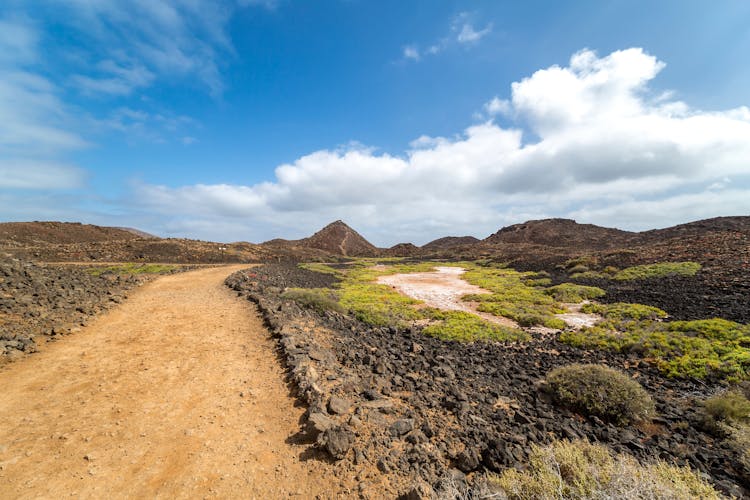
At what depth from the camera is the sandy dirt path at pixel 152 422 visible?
4.03 meters

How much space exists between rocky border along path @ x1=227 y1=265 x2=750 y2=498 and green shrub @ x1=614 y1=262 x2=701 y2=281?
72.9 feet

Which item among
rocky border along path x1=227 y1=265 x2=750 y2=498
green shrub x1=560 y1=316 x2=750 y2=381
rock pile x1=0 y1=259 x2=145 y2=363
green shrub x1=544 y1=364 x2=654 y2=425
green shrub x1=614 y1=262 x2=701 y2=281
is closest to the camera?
rocky border along path x1=227 y1=265 x2=750 y2=498

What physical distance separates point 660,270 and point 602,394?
29840 mm

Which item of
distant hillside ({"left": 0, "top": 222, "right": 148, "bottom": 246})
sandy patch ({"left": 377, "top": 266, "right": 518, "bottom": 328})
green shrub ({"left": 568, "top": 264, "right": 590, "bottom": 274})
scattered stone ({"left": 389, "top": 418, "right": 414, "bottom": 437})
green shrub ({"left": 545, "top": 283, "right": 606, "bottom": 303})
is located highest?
distant hillside ({"left": 0, "top": 222, "right": 148, "bottom": 246})

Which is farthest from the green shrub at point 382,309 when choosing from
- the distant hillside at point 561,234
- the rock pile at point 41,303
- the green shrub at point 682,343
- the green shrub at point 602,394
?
the distant hillside at point 561,234

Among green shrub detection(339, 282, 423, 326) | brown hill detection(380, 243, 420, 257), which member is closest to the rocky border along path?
green shrub detection(339, 282, 423, 326)

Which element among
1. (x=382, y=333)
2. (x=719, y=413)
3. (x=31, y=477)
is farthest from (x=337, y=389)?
(x=719, y=413)

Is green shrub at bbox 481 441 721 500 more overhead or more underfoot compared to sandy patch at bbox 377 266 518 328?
more overhead

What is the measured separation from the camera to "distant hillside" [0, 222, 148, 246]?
40.6 meters

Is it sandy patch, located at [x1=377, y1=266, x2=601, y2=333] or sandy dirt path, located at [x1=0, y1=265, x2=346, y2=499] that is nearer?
sandy dirt path, located at [x1=0, y1=265, x2=346, y2=499]

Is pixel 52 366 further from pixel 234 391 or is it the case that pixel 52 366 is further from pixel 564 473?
pixel 564 473

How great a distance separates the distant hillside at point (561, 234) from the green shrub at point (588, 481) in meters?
82.8

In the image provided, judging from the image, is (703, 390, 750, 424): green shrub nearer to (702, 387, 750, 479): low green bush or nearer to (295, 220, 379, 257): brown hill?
(702, 387, 750, 479): low green bush

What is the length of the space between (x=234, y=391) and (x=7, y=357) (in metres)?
5.88
